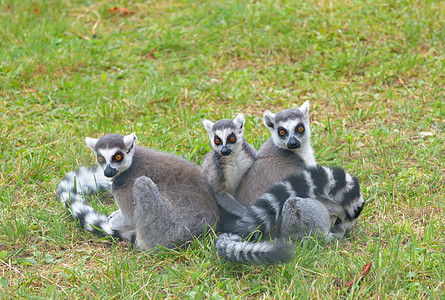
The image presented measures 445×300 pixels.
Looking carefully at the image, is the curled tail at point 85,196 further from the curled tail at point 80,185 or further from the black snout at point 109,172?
the black snout at point 109,172

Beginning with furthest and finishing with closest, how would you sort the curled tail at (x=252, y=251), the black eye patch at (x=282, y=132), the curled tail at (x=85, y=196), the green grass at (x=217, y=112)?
the black eye patch at (x=282, y=132) → the curled tail at (x=85, y=196) → the green grass at (x=217, y=112) → the curled tail at (x=252, y=251)

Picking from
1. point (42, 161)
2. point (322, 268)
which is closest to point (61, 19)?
point (42, 161)

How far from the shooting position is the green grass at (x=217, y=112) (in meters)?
3.41

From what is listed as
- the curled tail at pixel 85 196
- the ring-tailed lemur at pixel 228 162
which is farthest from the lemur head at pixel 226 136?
the curled tail at pixel 85 196

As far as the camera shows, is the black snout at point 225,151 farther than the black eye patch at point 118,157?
Yes

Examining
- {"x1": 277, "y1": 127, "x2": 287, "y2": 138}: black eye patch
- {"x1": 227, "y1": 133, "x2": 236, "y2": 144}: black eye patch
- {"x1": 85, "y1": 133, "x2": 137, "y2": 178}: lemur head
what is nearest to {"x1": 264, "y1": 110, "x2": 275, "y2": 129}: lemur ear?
{"x1": 277, "y1": 127, "x2": 287, "y2": 138}: black eye patch

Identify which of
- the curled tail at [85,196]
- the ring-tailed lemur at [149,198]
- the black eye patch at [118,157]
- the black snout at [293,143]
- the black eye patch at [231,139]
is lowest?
the curled tail at [85,196]

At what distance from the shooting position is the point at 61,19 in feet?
26.4

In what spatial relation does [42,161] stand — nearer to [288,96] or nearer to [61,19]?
[288,96]

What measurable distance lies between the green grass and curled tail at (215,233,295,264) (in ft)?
0.40

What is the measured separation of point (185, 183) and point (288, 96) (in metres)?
2.67

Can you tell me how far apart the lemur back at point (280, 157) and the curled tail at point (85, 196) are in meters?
1.05

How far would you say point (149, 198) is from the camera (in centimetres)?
376

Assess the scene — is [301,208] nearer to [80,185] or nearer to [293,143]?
[293,143]
